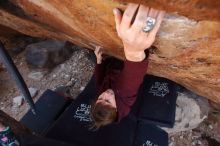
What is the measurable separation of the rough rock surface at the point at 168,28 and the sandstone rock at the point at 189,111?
1.48ft

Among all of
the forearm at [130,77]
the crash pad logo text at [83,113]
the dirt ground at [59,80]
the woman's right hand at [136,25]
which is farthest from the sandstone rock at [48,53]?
the woman's right hand at [136,25]

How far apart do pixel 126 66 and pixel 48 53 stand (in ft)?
5.86

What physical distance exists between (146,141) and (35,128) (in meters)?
0.76

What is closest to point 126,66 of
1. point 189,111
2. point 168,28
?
point 168,28

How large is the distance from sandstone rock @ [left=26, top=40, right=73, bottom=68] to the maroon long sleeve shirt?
108 centimetres

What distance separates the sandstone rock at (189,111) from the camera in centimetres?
291

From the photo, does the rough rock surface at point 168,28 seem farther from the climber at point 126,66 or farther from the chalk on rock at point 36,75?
the chalk on rock at point 36,75

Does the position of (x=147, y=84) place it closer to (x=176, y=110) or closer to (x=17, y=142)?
(x=176, y=110)

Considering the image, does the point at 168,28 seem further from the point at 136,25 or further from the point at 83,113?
the point at 83,113

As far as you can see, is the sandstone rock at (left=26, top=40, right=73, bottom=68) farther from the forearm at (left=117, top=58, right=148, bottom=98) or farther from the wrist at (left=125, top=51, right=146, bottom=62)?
the wrist at (left=125, top=51, right=146, bottom=62)

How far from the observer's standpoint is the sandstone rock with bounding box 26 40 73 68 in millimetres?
3453

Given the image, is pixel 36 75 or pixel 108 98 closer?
pixel 108 98

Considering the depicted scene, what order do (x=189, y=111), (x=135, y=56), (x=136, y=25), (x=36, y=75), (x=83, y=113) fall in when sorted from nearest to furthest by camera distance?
(x=136, y=25) → (x=135, y=56) → (x=83, y=113) → (x=189, y=111) → (x=36, y=75)

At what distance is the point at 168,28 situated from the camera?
158 cm
